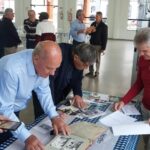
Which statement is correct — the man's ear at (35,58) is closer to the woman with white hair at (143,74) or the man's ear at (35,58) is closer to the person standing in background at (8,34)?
the woman with white hair at (143,74)

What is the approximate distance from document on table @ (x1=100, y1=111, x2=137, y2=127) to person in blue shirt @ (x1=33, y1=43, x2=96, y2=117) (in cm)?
25

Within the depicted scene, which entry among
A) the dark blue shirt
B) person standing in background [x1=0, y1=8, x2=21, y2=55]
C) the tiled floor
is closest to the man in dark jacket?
the tiled floor

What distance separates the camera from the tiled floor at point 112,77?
477 cm

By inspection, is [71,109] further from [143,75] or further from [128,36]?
[128,36]

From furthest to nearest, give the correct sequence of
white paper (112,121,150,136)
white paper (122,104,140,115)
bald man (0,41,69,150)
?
white paper (122,104,140,115) < white paper (112,121,150,136) < bald man (0,41,69,150)

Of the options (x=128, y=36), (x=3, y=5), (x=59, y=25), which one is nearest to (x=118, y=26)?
(x=128, y=36)

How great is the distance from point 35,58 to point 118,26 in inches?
422

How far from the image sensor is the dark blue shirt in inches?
81.1

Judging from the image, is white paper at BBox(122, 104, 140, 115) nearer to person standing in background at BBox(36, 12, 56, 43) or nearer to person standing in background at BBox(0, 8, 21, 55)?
person standing in background at BBox(36, 12, 56, 43)

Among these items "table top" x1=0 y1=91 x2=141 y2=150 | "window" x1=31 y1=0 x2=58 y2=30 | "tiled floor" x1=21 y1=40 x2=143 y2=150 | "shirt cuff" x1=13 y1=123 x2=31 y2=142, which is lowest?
"tiled floor" x1=21 y1=40 x2=143 y2=150

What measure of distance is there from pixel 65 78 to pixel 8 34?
135 inches

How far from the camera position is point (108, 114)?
197 cm

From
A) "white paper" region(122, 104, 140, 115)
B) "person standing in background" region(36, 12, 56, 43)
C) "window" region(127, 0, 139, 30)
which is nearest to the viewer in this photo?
"white paper" region(122, 104, 140, 115)

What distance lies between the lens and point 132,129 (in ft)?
5.62
